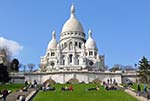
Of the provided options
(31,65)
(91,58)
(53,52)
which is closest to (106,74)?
(91,58)

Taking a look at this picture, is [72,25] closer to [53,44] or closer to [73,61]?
[53,44]

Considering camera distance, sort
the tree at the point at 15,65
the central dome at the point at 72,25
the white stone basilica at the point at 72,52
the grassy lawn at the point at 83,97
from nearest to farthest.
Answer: the grassy lawn at the point at 83,97
the white stone basilica at the point at 72,52
the tree at the point at 15,65
the central dome at the point at 72,25

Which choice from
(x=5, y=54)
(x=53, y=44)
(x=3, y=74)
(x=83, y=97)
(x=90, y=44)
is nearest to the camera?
(x=83, y=97)

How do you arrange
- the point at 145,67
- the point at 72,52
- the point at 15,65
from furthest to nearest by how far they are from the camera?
1. the point at 15,65
2. the point at 72,52
3. the point at 145,67

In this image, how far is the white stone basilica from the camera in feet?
397

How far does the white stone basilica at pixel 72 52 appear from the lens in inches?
4764

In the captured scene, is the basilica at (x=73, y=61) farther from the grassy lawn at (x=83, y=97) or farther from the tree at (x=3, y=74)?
the grassy lawn at (x=83, y=97)

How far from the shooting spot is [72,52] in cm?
12619

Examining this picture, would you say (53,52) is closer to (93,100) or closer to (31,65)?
(31,65)

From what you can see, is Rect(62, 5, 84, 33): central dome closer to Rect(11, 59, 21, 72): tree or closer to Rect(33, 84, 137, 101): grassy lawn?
Rect(11, 59, 21, 72): tree

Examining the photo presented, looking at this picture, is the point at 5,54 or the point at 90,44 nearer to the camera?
the point at 5,54

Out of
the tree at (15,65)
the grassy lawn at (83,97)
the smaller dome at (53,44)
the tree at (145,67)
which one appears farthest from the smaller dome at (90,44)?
the grassy lawn at (83,97)

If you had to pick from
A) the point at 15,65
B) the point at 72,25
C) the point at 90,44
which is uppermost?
the point at 72,25

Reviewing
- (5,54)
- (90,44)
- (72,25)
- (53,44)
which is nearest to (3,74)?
(5,54)
